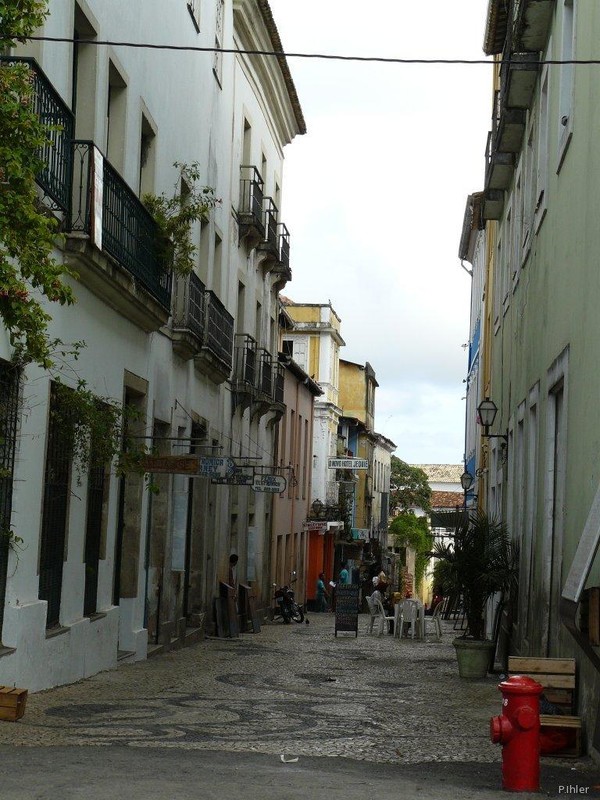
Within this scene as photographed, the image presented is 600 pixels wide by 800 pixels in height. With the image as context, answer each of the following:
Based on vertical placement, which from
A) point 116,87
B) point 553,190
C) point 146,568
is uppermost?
point 116,87

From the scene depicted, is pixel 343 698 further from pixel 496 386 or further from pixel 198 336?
pixel 496 386

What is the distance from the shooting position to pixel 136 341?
1691 centimetres

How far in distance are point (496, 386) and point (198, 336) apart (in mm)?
7106

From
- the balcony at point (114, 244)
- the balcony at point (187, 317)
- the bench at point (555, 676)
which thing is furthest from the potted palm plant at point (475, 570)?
the bench at point (555, 676)

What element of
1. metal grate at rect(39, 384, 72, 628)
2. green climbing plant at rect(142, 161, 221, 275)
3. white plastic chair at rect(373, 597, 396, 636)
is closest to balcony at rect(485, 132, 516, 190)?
green climbing plant at rect(142, 161, 221, 275)

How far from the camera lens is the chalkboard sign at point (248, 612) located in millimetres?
27562

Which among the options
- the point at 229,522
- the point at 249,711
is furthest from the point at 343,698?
the point at 229,522

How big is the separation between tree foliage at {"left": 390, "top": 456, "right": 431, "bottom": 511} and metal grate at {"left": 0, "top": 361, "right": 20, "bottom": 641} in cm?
7765

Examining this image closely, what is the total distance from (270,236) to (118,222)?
52.1ft

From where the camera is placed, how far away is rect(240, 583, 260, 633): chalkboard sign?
1085 inches

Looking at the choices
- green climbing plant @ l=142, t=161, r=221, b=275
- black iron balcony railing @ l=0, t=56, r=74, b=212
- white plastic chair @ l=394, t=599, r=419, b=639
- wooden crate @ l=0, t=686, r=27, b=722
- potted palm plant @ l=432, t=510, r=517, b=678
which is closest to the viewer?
wooden crate @ l=0, t=686, r=27, b=722

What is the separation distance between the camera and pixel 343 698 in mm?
13859

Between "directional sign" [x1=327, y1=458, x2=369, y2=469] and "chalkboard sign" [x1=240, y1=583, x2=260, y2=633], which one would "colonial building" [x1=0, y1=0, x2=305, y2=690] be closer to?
"chalkboard sign" [x1=240, y1=583, x2=260, y2=633]

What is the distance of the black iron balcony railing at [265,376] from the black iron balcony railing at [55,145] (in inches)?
686
